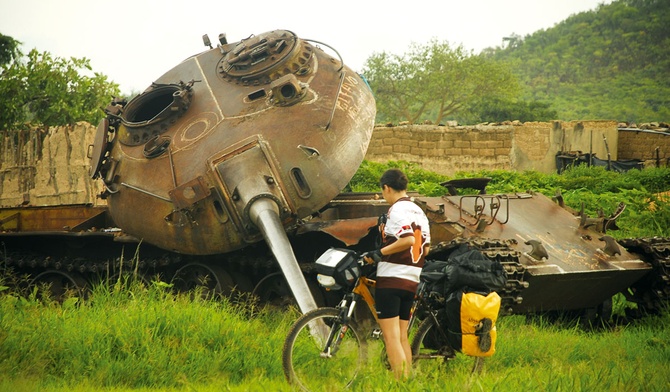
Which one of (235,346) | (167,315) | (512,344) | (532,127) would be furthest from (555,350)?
(532,127)

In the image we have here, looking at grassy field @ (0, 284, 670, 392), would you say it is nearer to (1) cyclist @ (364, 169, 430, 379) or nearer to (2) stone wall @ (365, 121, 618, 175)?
(1) cyclist @ (364, 169, 430, 379)

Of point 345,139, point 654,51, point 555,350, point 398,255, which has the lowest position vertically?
point 555,350

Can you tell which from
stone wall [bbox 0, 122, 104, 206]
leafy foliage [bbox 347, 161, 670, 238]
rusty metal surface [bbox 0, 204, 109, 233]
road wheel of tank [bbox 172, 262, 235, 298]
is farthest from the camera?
stone wall [bbox 0, 122, 104, 206]

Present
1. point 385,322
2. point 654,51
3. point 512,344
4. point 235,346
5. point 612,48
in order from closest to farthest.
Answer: point 385,322 < point 235,346 < point 512,344 < point 654,51 < point 612,48

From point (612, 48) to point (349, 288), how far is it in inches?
2238

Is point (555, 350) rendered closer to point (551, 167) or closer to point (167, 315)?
point (167, 315)

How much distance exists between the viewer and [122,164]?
32.4 feet

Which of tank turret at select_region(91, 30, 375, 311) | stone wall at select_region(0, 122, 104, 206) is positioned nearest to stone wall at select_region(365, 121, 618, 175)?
stone wall at select_region(0, 122, 104, 206)

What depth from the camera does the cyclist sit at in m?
6.12

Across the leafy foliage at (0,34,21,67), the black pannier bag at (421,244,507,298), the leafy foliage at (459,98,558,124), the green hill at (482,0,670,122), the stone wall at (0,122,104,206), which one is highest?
the green hill at (482,0,670,122)

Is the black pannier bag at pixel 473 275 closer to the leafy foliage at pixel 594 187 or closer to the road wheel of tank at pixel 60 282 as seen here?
the road wheel of tank at pixel 60 282

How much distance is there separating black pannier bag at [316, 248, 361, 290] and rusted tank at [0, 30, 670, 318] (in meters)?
1.91

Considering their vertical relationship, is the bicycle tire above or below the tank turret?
below

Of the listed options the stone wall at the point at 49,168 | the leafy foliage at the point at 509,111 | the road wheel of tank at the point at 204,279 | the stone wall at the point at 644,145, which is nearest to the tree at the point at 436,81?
the leafy foliage at the point at 509,111
